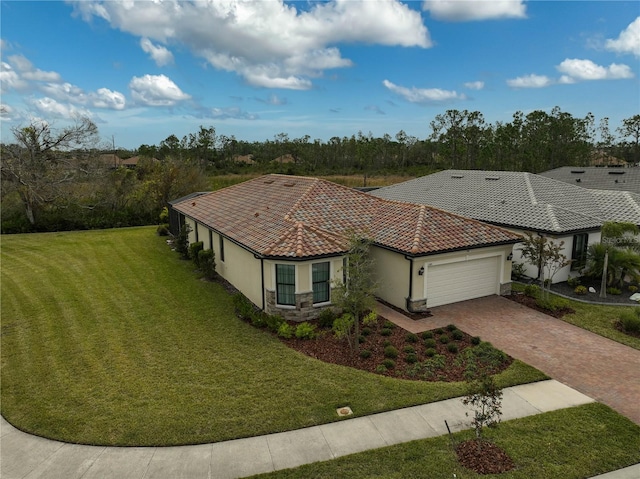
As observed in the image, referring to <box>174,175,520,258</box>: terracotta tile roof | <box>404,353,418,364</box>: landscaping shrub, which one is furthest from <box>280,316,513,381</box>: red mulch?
<box>174,175,520,258</box>: terracotta tile roof

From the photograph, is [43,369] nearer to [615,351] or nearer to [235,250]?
[235,250]

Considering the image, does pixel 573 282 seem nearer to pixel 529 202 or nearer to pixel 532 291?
pixel 532 291

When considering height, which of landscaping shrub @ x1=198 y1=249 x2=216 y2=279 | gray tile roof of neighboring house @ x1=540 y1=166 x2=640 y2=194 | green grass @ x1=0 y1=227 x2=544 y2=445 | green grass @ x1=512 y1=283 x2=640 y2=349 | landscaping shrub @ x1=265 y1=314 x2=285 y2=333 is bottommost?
green grass @ x1=0 y1=227 x2=544 y2=445

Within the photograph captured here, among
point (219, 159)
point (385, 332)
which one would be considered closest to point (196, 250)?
point (385, 332)

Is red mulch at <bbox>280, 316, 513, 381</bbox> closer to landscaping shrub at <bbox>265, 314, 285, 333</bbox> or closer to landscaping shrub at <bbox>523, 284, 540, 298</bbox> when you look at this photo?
landscaping shrub at <bbox>265, 314, 285, 333</bbox>

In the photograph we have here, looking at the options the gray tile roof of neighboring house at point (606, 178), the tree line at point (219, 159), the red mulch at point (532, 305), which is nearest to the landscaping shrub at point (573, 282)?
the red mulch at point (532, 305)

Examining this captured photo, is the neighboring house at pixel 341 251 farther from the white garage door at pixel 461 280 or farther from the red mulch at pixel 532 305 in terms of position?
the red mulch at pixel 532 305
